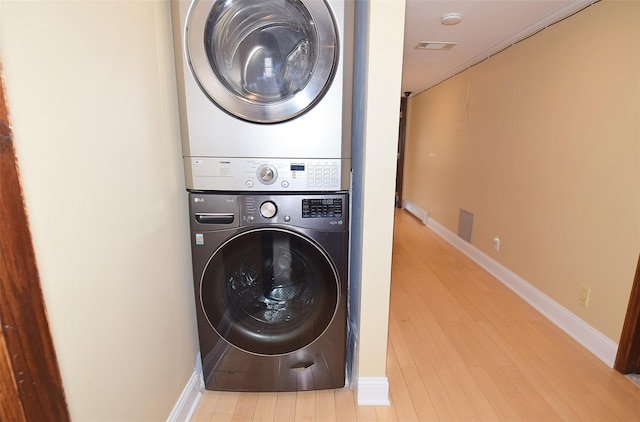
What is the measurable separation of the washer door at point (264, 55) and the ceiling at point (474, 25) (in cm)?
121

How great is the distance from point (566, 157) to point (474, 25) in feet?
3.74

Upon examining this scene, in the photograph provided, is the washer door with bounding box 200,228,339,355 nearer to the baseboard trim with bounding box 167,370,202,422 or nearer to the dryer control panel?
the dryer control panel

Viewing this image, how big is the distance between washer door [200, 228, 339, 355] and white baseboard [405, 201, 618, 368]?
1584 mm

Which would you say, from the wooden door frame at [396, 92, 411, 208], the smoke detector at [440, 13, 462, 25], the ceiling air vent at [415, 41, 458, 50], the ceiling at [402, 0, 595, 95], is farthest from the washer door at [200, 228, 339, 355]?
the wooden door frame at [396, 92, 411, 208]

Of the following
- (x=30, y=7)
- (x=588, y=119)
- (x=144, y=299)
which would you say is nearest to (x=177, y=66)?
(x=30, y=7)

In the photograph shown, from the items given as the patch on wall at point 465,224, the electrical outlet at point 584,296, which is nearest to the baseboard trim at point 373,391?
the electrical outlet at point 584,296

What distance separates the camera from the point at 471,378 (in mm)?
1645

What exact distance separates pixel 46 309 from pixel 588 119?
8.43ft

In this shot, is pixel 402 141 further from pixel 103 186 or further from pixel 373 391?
pixel 103 186

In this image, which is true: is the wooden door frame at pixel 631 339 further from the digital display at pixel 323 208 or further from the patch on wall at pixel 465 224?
the patch on wall at pixel 465 224

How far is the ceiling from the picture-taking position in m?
2.01

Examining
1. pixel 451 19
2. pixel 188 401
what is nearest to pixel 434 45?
pixel 451 19

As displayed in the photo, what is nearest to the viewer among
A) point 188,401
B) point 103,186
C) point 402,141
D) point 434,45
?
point 103,186

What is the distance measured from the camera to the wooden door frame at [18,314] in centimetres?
60
